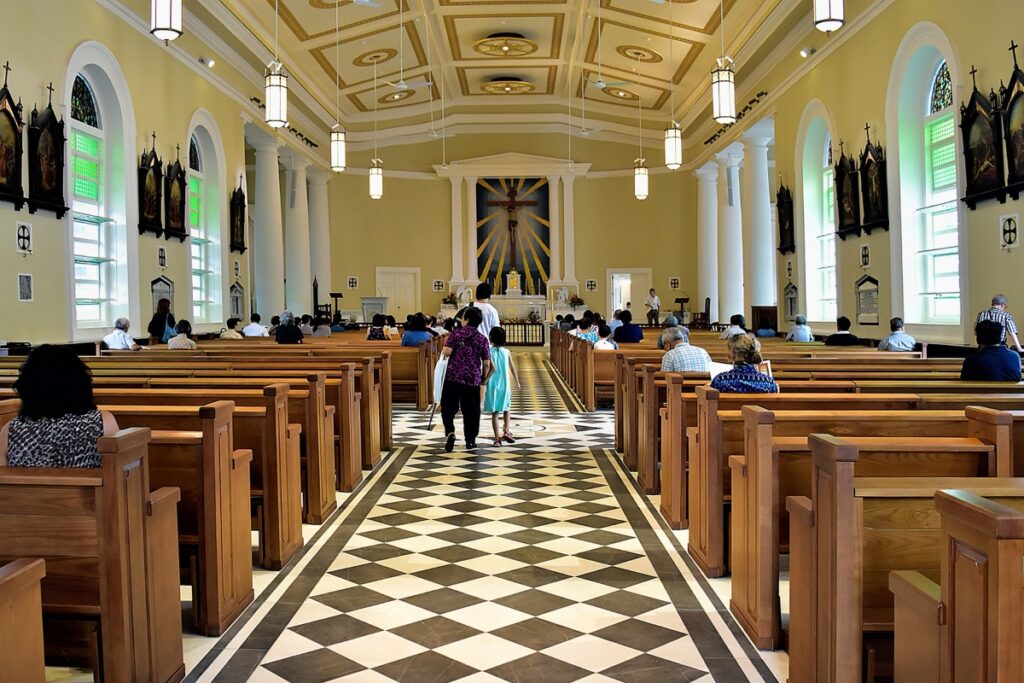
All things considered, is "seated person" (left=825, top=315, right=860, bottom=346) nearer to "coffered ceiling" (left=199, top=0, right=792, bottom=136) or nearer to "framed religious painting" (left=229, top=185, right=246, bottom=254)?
"coffered ceiling" (left=199, top=0, right=792, bottom=136)

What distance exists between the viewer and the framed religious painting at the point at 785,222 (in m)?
15.3

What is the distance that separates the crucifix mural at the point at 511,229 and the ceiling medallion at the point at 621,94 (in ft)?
13.3

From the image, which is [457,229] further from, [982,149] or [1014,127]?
[1014,127]

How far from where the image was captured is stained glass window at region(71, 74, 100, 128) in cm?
1089

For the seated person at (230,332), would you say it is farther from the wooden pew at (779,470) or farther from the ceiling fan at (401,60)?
the wooden pew at (779,470)

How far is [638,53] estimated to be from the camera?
1833 cm

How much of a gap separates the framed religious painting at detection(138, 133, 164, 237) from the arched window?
9.89 meters

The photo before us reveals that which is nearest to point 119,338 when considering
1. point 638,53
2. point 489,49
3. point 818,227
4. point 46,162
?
point 46,162

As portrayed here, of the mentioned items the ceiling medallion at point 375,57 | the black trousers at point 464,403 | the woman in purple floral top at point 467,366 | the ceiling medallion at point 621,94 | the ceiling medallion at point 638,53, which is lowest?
the black trousers at point 464,403

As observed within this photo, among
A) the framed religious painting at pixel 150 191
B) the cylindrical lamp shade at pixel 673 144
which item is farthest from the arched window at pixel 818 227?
the framed religious painting at pixel 150 191

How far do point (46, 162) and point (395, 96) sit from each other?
45.0 ft

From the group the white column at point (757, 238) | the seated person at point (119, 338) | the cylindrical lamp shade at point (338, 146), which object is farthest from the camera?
the white column at point (757, 238)

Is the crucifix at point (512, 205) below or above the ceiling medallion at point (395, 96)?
below

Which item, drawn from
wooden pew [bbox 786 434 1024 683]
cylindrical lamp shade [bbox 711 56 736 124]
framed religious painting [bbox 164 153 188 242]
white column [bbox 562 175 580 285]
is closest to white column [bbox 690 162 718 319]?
white column [bbox 562 175 580 285]
